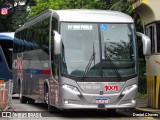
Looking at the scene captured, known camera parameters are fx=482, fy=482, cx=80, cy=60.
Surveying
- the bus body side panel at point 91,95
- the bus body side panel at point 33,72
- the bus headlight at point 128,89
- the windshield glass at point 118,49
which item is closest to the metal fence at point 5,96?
the bus body side panel at point 33,72

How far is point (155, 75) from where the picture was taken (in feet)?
56.9

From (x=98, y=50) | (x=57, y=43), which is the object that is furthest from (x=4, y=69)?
(x=57, y=43)

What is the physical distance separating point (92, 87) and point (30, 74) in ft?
18.6

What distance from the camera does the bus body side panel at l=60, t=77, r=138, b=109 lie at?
1432 centimetres

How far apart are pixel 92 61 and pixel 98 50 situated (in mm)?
415

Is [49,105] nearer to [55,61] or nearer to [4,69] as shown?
[55,61]

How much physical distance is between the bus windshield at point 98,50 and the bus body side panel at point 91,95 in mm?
293

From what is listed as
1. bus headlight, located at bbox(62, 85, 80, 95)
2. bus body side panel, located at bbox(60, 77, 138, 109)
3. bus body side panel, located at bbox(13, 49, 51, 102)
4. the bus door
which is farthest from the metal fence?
the bus door

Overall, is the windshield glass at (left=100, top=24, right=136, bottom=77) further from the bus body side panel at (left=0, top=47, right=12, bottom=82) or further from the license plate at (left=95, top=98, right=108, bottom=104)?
the bus body side panel at (left=0, top=47, right=12, bottom=82)

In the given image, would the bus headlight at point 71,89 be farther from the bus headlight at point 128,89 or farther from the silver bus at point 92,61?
the bus headlight at point 128,89

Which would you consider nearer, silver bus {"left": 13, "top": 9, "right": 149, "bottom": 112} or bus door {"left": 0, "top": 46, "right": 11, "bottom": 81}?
silver bus {"left": 13, "top": 9, "right": 149, "bottom": 112}

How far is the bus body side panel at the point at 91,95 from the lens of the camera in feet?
47.0

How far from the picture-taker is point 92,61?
14578 millimetres

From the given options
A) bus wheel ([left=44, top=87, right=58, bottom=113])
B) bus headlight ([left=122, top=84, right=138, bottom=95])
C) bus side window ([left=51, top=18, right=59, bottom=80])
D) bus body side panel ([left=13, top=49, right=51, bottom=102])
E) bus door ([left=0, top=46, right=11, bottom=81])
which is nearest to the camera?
bus headlight ([left=122, top=84, right=138, bottom=95])
